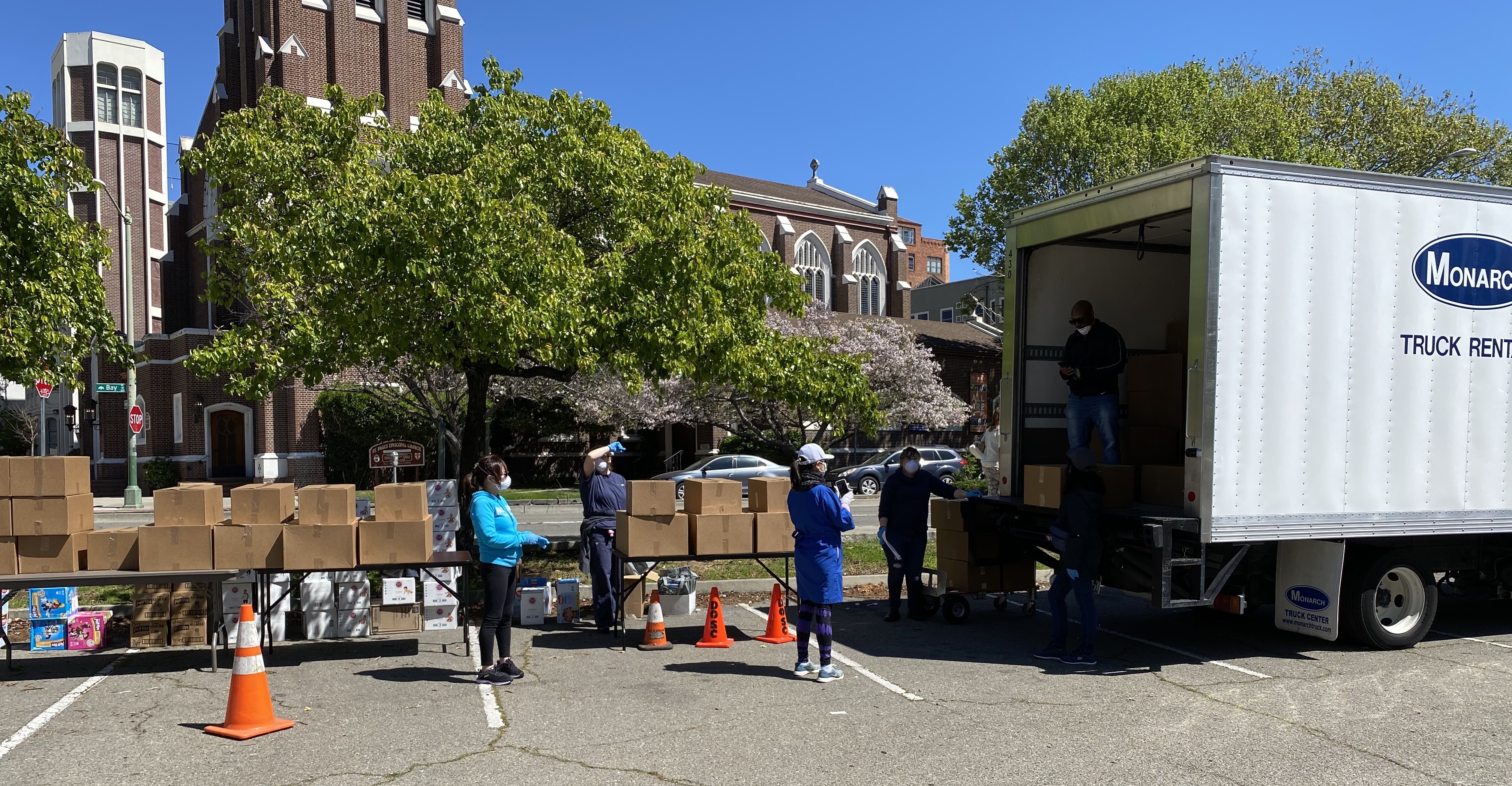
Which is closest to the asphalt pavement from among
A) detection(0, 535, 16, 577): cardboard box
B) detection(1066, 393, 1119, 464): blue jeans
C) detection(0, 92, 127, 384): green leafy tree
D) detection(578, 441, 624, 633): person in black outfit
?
detection(578, 441, 624, 633): person in black outfit

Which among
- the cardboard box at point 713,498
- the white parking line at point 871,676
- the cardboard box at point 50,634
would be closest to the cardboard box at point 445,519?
the cardboard box at point 713,498

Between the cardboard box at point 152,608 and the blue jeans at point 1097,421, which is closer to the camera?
the cardboard box at point 152,608

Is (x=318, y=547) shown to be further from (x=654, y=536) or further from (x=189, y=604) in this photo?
(x=654, y=536)

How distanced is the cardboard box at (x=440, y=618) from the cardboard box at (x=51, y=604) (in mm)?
2790

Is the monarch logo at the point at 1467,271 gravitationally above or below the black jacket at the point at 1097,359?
above

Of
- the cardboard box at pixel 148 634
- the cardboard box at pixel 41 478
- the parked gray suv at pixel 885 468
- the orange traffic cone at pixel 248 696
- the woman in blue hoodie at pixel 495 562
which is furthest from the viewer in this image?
the parked gray suv at pixel 885 468

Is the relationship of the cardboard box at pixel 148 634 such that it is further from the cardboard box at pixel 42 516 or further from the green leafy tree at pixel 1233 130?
the green leafy tree at pixel 1233 130

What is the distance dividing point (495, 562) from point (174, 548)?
101 inches

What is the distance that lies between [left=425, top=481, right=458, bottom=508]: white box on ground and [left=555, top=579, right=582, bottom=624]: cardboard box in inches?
50.3

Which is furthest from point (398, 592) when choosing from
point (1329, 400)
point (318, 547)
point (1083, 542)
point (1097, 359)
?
point (1329, 400)

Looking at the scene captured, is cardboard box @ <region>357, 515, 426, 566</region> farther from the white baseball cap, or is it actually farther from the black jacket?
the black jacket

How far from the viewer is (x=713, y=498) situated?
29.6 ft

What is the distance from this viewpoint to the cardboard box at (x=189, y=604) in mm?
8750

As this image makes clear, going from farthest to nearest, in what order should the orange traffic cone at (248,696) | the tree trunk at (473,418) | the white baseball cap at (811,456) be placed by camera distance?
the tree trunk at (473,418) → the white baseball cap at (811,456) → the orange traffic cone at (248,696)
